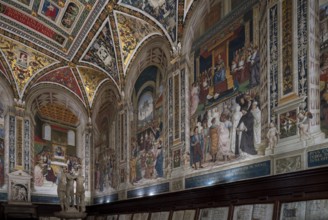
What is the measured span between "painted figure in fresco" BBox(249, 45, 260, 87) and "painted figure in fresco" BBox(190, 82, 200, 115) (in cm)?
250

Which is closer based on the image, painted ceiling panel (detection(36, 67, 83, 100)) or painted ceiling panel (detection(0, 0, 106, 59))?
painted ceiling panel (detection(0, 0, 106, 59))

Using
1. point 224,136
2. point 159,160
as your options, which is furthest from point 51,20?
point 224,136

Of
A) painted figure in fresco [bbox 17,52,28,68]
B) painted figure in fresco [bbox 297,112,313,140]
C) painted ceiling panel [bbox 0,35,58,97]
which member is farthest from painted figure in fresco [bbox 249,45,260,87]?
painted figure in fresco [bbox 17,52,28,68]

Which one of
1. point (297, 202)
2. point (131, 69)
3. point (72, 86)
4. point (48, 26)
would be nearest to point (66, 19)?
point (48, 26)

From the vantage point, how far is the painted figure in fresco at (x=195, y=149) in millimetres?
10905

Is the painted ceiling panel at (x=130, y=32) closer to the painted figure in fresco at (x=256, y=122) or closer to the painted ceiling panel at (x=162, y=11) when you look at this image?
the painted ceiling panel at (x=162, y=11)

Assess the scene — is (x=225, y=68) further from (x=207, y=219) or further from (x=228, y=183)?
(x=207, y=219)

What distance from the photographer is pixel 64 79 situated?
18.4 meters

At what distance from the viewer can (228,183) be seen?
29.9ft

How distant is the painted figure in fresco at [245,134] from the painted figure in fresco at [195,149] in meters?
1.72

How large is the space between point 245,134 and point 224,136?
0.83 meters

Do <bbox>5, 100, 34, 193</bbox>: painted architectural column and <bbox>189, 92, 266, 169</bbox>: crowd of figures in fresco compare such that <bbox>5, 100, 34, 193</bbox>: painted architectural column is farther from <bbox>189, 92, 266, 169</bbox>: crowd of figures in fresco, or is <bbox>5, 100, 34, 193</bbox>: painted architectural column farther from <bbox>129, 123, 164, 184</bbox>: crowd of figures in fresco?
<bbox>189, 92, 266, 169</bbox>: crowd of figures in fresco

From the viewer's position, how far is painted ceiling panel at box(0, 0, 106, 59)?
13.5 metres

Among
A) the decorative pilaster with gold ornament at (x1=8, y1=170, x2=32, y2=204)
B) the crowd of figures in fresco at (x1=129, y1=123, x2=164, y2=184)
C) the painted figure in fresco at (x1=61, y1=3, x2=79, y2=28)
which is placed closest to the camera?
the crowd of figures in fresco at (x1=129, y1=123, x2=164, y2=184)
